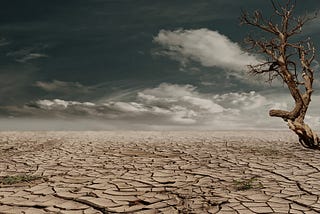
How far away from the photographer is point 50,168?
517 centimetres

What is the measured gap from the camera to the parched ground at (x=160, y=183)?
321cm

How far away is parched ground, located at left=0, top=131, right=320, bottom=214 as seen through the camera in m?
3.21

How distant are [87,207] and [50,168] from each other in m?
2.17

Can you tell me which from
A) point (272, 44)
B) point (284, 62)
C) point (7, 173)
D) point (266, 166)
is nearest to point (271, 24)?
point (272, 44)

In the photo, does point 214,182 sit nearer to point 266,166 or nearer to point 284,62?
point 266,166

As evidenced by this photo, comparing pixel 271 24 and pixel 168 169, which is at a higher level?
pixel 271 24

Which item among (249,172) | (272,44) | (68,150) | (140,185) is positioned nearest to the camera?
(140,185)

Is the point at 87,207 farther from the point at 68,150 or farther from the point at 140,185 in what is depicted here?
the point at 68,150

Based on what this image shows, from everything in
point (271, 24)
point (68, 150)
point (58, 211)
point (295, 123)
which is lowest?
point (58, 211)

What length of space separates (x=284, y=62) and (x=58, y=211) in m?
6.10

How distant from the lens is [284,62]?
7.74 m

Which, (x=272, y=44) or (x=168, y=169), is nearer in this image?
(x=168, y=169)

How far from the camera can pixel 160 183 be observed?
4094 millimetres

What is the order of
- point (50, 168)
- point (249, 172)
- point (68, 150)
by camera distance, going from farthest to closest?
point (68, 150) → point (50, 168) → point (249, 172)
